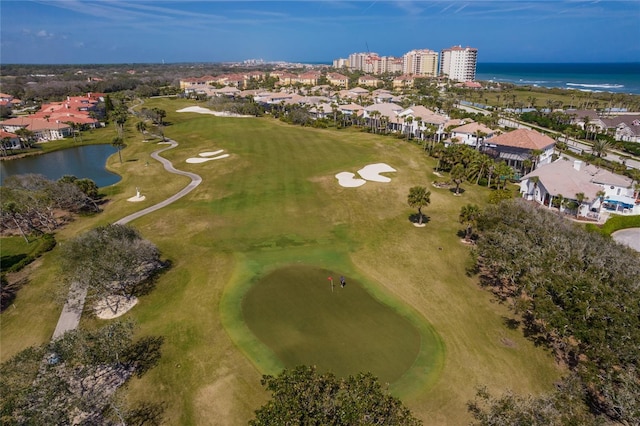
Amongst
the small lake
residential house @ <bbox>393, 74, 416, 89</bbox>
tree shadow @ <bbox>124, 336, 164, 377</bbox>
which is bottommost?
tree shadow @ <bbox>124, 336, 164, 377</bbox>

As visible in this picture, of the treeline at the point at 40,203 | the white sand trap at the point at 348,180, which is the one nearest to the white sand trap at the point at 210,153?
the treeline at the point at 40,203

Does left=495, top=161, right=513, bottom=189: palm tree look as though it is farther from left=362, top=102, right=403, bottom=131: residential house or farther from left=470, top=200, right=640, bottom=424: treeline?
left=362, top=102, right=403, bottom=131: residential house

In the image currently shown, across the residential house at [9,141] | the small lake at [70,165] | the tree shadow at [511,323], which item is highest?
the residential house at [9,141]

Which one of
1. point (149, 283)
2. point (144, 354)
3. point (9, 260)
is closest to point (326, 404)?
point (144, 354)

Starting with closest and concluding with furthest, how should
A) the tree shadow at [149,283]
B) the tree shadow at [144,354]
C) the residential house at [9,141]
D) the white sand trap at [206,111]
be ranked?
the tree shadow at [144,354]
the tree shadow at [149,283]
the residential house at [9,141]
the white sand trap at [206,111]

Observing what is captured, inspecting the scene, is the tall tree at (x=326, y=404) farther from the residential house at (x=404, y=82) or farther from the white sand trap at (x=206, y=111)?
the residential house at (x=404, y=82)

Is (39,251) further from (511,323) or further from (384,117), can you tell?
(384,117)

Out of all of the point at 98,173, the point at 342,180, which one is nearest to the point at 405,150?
the point at 342,180

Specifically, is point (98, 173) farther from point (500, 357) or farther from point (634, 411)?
point (634, 411)

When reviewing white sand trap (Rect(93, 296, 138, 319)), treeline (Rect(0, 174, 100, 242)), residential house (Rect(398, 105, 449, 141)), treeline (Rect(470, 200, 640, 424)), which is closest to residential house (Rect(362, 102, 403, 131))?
residential house (Rect(398, 105, 449, 141))
